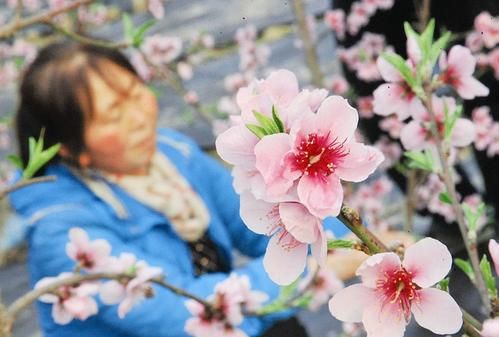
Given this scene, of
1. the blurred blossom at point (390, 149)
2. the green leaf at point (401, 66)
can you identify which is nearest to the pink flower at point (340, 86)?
the blurred blossom at point (390, 149)

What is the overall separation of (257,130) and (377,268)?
0.13 metres

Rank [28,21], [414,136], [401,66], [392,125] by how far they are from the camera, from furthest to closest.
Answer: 1. [392,125]
2. [28,21]
3. [414,136]
4. [401,66]

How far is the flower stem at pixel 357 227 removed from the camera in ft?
1.49

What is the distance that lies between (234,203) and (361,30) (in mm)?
823

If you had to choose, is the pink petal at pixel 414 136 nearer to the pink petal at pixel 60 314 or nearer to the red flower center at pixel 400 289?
the red flower center at pixel 400 289

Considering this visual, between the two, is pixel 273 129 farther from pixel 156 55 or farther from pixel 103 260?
pixel 156 55

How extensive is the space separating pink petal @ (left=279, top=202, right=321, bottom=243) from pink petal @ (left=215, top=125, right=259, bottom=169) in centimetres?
4

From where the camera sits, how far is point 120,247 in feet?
4.18

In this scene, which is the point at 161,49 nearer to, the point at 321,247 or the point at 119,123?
the point at 119,123

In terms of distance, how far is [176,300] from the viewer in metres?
1.25

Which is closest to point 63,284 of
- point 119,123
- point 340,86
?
point 119,123

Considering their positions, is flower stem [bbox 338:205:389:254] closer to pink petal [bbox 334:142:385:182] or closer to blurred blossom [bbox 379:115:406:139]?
pink petal [bbox 334:142:385:182]

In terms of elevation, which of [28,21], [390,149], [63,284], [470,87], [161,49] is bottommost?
[390,149]

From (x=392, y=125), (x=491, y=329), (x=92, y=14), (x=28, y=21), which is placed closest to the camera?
(x=491, y=329)
